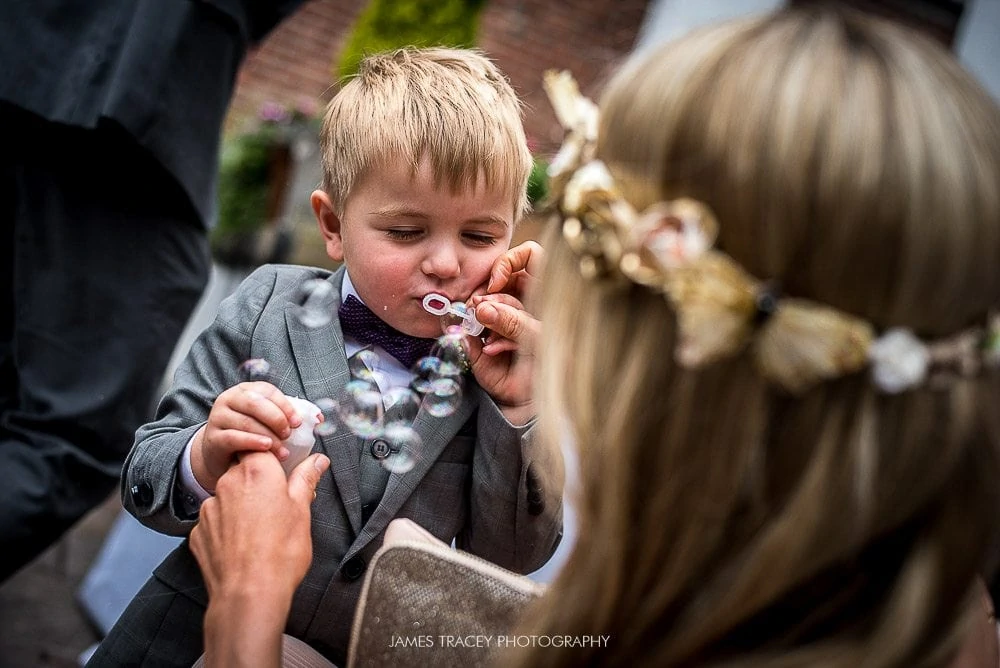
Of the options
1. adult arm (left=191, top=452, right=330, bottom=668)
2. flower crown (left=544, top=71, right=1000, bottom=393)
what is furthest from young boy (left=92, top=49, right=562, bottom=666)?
flower crown (left=544, top=71, right=1000, bottom=393)

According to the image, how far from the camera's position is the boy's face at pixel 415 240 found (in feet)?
4.36

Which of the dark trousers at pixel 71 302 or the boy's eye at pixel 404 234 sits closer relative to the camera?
the boy's eye at pixel 404 234

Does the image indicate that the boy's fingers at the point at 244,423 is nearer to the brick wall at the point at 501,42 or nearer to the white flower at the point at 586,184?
the white flower at the point at 586,184

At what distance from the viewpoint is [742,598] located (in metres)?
0.91

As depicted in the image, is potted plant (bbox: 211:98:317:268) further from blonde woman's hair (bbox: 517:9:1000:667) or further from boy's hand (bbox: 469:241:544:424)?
blonde woman's hair (bbox: 517:9:1000:667)

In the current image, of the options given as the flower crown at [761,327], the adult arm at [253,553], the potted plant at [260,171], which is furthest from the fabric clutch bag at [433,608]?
the potted plant at [260,171]

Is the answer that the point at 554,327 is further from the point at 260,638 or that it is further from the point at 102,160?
the point at 102,160

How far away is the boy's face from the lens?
133 centimetres

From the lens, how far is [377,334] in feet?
4.60

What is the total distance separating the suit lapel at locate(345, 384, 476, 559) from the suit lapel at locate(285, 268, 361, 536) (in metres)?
0.03

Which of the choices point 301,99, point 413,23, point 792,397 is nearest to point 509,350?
point 792,397

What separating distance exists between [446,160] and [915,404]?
72 cm

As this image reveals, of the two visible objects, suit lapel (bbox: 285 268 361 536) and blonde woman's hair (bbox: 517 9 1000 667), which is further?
suit lapel (bbox: 285 268 361 536)

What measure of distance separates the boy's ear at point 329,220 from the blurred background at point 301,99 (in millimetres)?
665
